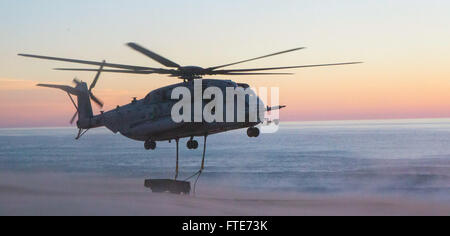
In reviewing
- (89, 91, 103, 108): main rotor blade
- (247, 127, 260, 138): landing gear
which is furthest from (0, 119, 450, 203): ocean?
(247, 127, 260, 138): landing gear

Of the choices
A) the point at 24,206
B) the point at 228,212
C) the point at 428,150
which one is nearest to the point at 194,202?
the point at 228,212

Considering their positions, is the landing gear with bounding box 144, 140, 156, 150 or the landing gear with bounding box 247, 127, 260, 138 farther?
the landing gear with bounding box 144, 140, 156, 150

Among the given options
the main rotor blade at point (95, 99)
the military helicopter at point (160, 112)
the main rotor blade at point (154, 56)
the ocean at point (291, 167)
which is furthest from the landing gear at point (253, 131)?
the ocean at point (291, 167)

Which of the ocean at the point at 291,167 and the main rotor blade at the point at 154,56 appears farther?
the ocean at the point at 291,167

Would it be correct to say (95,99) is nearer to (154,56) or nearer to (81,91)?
(81,91)

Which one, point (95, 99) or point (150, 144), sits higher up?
point (95, 99)

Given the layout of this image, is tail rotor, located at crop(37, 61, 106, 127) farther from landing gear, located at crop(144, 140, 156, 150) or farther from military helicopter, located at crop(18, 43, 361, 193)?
landing gear, located at crop(144, 140, 156, 150)

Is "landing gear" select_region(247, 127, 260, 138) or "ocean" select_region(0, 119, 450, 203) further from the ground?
"ocean" select_region(0, 119, 450, 203)

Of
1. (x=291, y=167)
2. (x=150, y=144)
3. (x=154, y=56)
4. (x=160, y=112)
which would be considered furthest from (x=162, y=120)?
(x=291, y=167)

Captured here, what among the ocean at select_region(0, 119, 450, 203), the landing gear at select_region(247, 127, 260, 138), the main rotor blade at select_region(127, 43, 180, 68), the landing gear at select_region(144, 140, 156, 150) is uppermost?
the ocean at select_region(0, 119, 450, 203)

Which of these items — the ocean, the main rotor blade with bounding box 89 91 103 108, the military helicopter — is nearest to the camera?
the military helicopter

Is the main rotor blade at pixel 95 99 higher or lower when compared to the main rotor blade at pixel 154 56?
higher

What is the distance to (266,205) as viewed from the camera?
276ft

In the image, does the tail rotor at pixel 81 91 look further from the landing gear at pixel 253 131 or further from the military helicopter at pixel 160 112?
the landing gear at pixel 253 131
